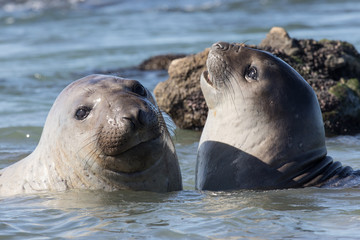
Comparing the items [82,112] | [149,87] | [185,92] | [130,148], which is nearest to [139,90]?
[82,112]

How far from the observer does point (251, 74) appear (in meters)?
6.48

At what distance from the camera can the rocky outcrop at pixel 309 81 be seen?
31.6ft

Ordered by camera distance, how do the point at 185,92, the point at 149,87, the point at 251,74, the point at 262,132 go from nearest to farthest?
the point at 262,132, the point at 251,74, the point at 185,92, the point at 149,87

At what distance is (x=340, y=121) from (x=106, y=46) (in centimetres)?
1142

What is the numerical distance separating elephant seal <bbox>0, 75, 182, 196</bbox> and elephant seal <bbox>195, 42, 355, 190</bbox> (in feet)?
1.63

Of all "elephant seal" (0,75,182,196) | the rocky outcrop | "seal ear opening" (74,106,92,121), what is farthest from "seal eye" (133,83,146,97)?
the rocky outcrop

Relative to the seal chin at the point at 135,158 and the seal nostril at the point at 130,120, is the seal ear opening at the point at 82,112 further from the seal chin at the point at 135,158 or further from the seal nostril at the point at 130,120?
the seal nostril at the point at 130,120

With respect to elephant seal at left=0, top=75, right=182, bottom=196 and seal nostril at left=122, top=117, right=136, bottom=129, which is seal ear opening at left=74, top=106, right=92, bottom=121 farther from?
seal nostril at left=122, top=117, right=136, bottom=129

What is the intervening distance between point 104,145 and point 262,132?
1.58 meters

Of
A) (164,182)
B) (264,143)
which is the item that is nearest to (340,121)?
(264,143)

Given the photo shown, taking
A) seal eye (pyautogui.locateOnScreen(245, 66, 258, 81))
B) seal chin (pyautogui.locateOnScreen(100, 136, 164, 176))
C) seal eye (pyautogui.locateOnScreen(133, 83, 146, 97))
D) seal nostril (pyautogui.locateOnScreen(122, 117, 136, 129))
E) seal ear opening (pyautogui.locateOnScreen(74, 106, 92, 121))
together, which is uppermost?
seal eye (pyautogui.locateOnScreen(245, 66, 258, 81))

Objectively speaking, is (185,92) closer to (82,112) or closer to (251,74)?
(251,74)

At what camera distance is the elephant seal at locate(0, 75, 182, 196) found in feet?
17.7

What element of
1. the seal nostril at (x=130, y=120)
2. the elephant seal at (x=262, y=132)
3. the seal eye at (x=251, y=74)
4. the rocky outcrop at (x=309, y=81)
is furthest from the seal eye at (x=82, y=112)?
the rocky outcrop at (x=309, y=81)
